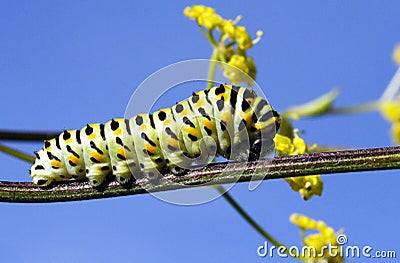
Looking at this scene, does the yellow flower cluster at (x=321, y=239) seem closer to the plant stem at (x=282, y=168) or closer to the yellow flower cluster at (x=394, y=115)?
the yellow flower cluster at (x=394, y=115)

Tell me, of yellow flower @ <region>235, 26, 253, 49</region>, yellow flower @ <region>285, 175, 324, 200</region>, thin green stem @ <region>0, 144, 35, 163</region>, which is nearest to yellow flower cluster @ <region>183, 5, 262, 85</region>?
yellow flower @ <region>235, 26, 253, 49</region>

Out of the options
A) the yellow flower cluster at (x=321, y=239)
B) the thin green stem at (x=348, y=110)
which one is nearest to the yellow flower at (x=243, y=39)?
the thin green stem at (x=348, y=110)

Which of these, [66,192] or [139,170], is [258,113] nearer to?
[139,170]

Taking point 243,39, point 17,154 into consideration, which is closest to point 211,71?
point 243,39

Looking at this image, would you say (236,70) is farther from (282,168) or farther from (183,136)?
(282,168)

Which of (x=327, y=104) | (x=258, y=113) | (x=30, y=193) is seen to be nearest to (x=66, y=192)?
(x=30, y=193)
